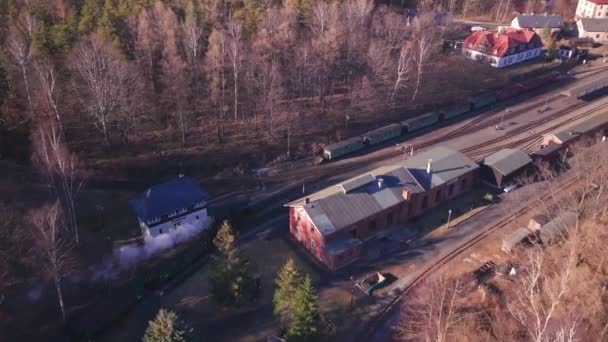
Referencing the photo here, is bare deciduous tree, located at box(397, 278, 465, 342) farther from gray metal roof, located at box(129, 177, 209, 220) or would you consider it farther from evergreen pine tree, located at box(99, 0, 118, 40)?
evergreen pine tree, located at box(99, 0, 118, 40)

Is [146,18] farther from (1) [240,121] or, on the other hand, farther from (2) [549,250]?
(2) [549,250]

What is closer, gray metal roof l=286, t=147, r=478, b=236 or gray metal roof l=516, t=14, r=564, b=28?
gray metal roof l=286, t=147, r=478, b=236

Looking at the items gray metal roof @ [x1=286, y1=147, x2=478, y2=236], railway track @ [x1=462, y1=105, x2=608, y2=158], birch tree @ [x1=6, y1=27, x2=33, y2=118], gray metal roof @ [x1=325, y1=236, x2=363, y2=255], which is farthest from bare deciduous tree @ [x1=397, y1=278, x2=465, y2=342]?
birch tree @ [x1=6, y1=27, x2=33, y2=118]

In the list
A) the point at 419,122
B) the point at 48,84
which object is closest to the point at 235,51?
the point at 48,84

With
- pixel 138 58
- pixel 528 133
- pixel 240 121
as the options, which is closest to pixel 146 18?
pixel 138 58

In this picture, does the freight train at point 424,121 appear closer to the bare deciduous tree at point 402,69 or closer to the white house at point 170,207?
the bare deciduous tree at point 402,69

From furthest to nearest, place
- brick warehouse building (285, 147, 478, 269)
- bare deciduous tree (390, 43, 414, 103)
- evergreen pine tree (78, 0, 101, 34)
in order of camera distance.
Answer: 1. bare deciduous tree (390, 43, 414, 103)
2. evergreen pine tree (78, 0, 101, 34)
3. brick warehouse building (285, 147, 478, 269)
